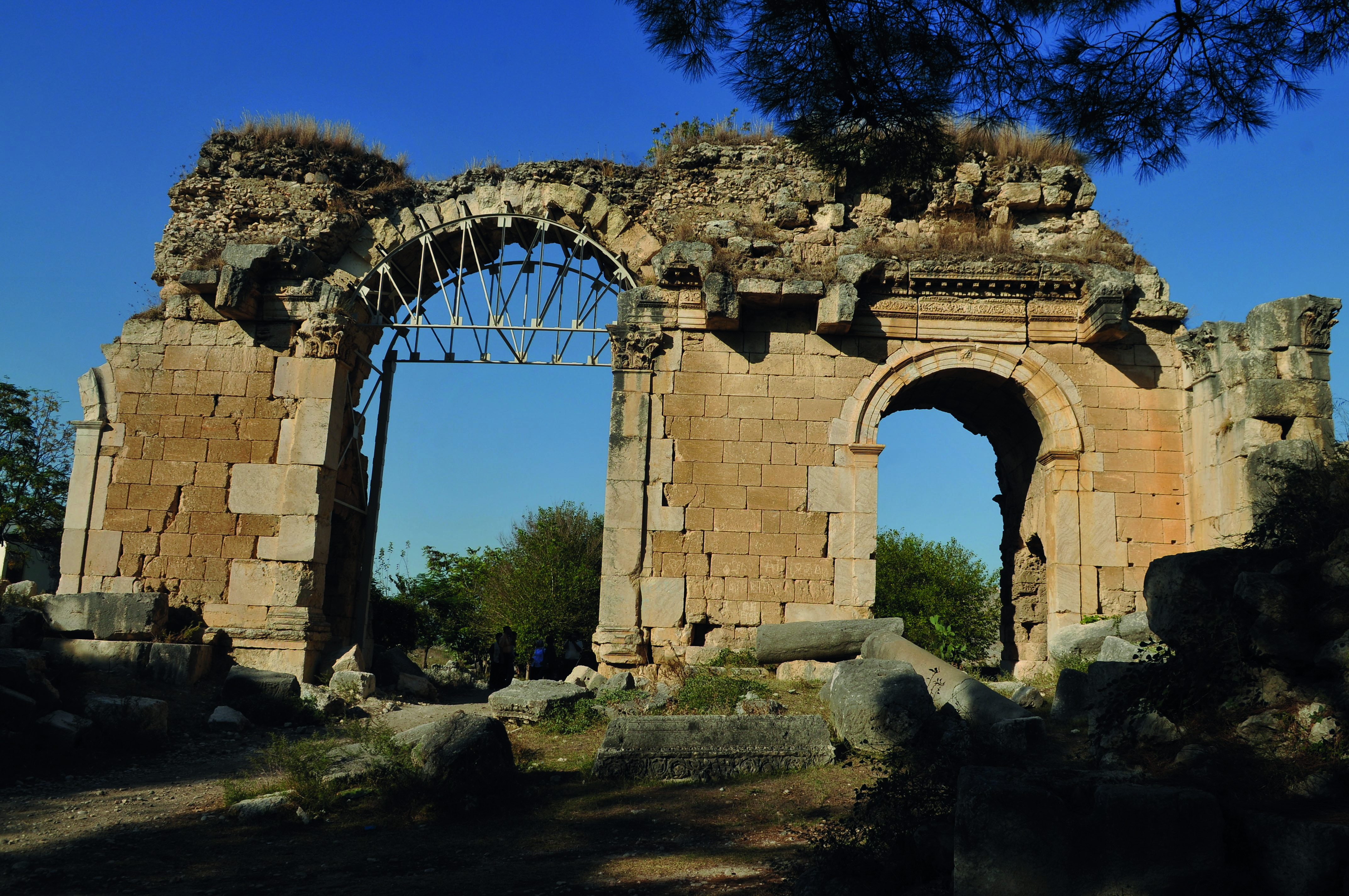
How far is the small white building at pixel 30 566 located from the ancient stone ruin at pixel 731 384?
5.35 m

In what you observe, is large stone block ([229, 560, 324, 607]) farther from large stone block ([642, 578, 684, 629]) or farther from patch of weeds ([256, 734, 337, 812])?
patch of weeds ([256, 734, 337, 812])

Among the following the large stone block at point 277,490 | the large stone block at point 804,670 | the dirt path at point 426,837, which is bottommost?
the dirt path at point 426,837

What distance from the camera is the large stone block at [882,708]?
22.9 ft

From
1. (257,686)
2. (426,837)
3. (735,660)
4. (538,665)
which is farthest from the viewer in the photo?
(538,665)

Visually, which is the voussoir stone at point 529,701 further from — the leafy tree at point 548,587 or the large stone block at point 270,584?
the leafy tree at point 548,587

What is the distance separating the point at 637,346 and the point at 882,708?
19.3 ft

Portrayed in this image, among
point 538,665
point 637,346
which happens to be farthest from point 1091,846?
point 538,665

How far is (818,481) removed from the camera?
1141 centimetres

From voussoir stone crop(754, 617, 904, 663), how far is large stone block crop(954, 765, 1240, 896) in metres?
6.20

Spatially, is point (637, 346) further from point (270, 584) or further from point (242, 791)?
point (242, 791)

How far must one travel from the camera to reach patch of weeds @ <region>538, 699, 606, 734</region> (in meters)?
8.88

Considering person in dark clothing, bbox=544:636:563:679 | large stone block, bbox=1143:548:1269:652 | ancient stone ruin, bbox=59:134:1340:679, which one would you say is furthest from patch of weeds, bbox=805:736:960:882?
person in dark clothing, bbox=544:636:563:679

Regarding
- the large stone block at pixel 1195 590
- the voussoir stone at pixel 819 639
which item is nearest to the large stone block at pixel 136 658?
the voussoir stone at pixel 819 639

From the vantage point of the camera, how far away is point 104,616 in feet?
33.6
